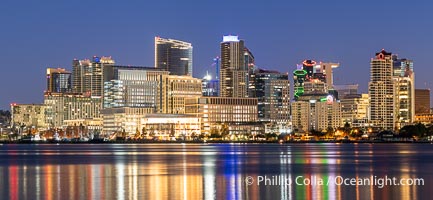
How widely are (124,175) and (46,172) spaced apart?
9.02 m

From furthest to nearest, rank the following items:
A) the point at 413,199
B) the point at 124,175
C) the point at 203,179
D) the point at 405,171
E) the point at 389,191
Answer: the point at 405,171, the point at 124,175, the point at 203,179, the point at 389,191, the point at 413,199

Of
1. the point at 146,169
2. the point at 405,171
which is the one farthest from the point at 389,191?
the point at 146,169

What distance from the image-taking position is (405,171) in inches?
2741

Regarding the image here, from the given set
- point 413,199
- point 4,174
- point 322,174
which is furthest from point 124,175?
point 413,199

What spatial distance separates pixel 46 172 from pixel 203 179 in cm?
1656

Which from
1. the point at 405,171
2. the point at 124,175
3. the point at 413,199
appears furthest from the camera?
the point at 405,171

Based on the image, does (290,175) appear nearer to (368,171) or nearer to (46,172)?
(368,171)

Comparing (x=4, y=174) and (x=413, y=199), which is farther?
(x=4, y=174)

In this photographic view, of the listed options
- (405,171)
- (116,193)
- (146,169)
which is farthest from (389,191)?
(146,169)

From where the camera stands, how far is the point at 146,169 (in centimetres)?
7344

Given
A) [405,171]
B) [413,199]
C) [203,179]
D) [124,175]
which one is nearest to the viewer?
[413,199]

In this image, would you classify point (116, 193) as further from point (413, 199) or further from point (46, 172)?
point (46, 172)

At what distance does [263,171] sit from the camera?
70812 millimetres

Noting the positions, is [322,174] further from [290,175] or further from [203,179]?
[203,179]
